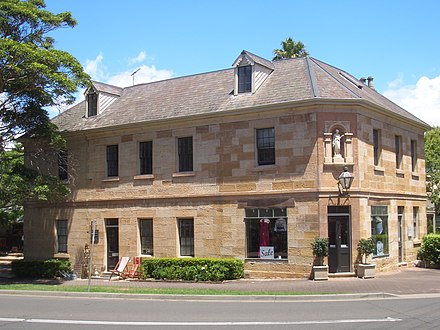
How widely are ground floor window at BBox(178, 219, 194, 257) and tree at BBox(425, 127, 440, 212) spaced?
73.7 feet

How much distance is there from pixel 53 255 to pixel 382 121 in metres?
18.1

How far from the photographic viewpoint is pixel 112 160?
27656 mm

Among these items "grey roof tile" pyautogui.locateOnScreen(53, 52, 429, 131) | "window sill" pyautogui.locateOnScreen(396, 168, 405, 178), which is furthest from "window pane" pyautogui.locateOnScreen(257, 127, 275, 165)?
"window sill" pyautogui.locateOnScreen(396, 168, 405, 178)

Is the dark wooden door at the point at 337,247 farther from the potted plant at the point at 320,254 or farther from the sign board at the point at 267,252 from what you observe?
the sign board at the point at 267,252

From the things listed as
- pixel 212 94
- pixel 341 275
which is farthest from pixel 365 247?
pixel 212 94

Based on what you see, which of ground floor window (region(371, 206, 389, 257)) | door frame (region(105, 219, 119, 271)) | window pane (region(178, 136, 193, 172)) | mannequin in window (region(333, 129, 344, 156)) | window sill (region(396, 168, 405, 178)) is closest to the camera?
mannequin in window (region(333, 129, 344, 156))

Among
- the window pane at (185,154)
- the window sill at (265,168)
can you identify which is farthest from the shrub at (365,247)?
the window pane at (185,154)

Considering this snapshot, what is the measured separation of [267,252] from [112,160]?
31.5 ft

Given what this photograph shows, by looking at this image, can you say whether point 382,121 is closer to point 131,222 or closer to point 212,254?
point 212,254

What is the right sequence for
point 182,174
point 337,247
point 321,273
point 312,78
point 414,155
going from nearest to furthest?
point 321,273, point 337,247, point 312,78, point 182,174, point 414,155

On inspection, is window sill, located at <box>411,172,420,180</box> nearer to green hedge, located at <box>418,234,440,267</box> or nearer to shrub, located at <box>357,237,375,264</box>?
green hedge, located at <box>418,234,440,267</box>

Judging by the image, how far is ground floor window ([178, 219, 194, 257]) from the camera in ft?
82.2

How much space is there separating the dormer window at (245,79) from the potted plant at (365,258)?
27.1 feet

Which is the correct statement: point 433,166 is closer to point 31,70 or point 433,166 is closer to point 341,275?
point 341,275
